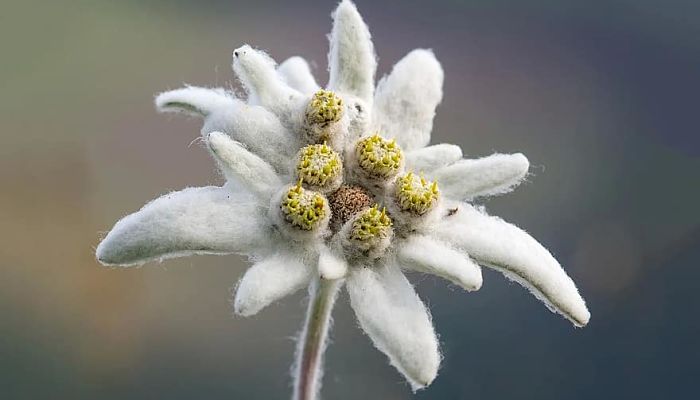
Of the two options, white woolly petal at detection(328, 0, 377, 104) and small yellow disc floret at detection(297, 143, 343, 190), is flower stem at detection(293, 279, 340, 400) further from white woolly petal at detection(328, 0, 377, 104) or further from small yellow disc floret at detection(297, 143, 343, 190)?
white woolly petal at detection(328, 0, 377, 104)

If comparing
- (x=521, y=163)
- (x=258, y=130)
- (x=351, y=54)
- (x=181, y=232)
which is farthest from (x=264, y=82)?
(x=521, y=163)

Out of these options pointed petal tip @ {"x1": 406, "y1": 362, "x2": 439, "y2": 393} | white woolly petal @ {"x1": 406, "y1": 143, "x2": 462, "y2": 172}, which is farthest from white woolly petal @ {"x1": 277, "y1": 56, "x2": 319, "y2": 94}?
pointed petal tip @ {"x1": 406, "y1": 362, "x2": 439, "y2": 393}

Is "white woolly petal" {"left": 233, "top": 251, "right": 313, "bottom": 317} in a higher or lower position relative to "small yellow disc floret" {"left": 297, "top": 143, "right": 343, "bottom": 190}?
lower

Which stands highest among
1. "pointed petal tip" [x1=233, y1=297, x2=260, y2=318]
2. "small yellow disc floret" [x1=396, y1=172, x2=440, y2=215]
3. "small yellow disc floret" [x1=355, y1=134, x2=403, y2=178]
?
"small yellow disc floret" [x1=355, y1=134, x2=403, y2=178]

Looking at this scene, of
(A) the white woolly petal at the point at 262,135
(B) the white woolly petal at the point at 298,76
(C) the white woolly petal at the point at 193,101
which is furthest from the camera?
(B) the white woolly petal at the point at 298,76

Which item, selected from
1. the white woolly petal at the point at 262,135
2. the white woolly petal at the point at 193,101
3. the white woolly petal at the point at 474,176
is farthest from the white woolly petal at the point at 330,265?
the white woolly petal at the point at 193,101

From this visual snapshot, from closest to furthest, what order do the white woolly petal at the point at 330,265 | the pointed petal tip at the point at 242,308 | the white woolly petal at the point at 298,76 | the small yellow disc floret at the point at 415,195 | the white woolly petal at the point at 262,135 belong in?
the pointed petal tip at the point at 242,308 → the white woolly petal at the point at 330,265 → the small yellow disc floret at the point at 415,195 → the white woolly petal at the point at 262,135 → the white woolly petal at the point at 298,76

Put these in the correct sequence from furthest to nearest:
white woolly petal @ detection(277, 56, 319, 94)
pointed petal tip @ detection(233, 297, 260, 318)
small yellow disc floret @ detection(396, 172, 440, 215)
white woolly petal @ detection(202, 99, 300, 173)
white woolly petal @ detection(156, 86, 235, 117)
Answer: white woolly petal @ detection(277, 56, 319, 94)
white woolly petal @ detection(156, 86, 235, 117)
white woolly petal @ detection(202, 99, 300, 173)
small yellow disc floret @ detection(396, 172, 440, 215)
pointed petal tip @ detection(233, 297, 260, 318)

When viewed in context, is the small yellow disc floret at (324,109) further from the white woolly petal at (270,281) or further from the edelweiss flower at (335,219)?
the white woolly petal at (270,281)
